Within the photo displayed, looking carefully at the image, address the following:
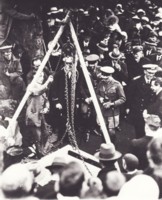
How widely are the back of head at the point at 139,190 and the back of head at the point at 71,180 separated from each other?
404 mm

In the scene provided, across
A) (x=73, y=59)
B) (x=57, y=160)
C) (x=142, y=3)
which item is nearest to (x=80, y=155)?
(x=57, y=160)

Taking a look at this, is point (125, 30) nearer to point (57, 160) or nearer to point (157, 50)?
point (157, 50)

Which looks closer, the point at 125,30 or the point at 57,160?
the point at 57,160

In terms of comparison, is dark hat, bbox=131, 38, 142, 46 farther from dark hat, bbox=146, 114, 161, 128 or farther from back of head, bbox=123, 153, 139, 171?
back of head, bbox=123, 153, 139, 171

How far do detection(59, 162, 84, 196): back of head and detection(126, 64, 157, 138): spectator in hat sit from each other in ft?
10.8

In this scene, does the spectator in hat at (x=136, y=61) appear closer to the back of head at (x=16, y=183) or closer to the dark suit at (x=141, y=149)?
the dark suit at (x=141, y=149)

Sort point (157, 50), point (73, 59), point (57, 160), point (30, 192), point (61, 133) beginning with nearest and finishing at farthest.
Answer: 1. point (30, 192)
2. point (57, 160)
3. point (73, 59)
4. point (61, 133)
5. point (157, 50)

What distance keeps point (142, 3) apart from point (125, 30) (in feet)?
8.12

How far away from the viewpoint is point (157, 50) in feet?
26.1

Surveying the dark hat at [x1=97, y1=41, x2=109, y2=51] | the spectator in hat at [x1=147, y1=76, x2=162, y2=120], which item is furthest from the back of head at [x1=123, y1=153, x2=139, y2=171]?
the dark hat at [x1=97, y1=41, x2=109, y2=51]

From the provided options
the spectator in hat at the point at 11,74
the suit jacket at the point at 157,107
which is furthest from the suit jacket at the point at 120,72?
the spectator in hat at the point at 11,74

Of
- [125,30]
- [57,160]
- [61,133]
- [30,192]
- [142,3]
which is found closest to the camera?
[30,192]

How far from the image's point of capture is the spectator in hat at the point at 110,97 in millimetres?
6672

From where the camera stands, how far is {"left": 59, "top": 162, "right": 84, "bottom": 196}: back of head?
3.55 metres
